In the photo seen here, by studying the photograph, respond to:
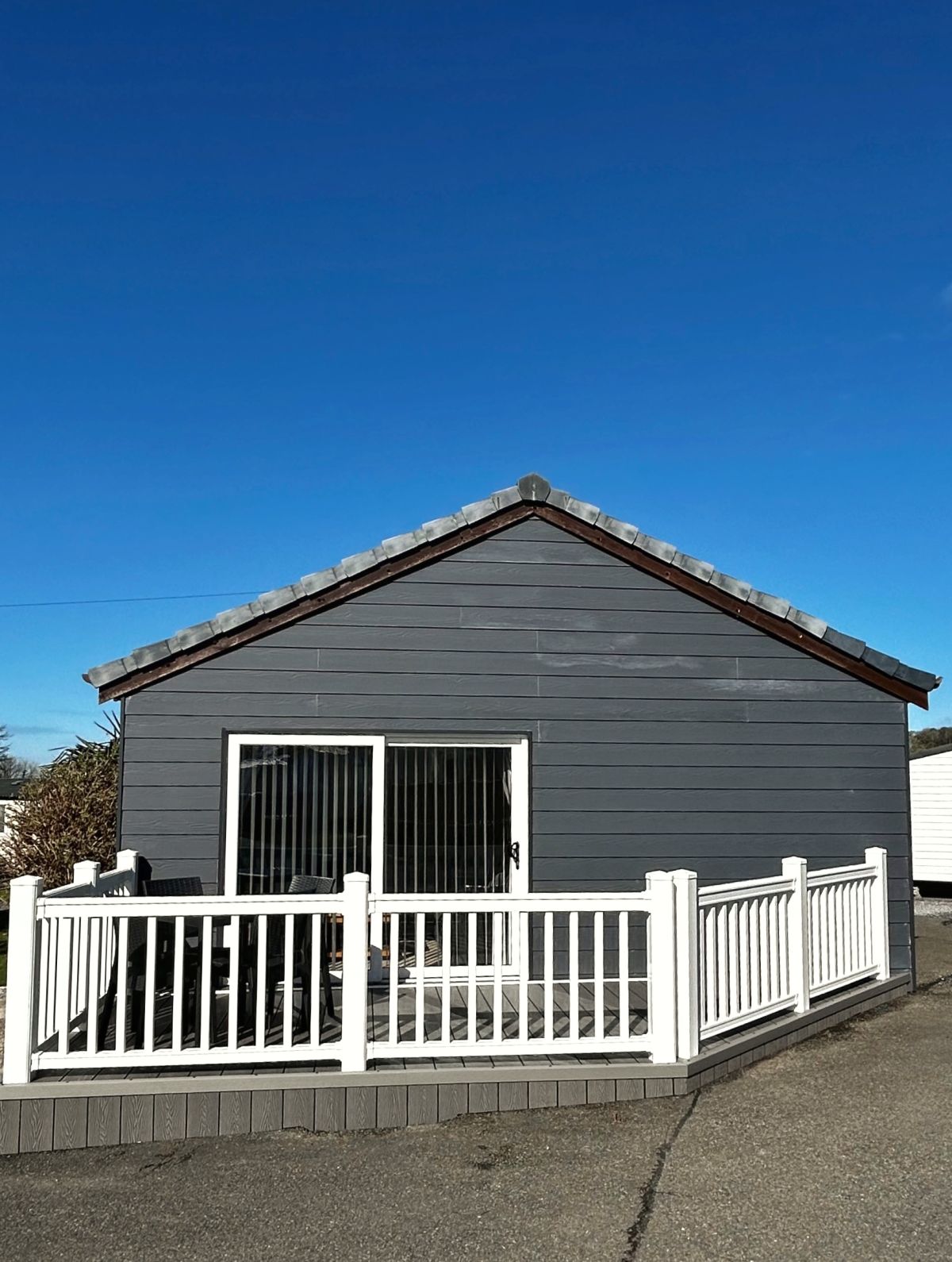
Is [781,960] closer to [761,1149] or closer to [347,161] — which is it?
[761,1149]

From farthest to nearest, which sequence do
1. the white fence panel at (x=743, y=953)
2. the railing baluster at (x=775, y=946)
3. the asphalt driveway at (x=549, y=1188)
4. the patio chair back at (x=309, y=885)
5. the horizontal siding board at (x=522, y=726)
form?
1. the horizontal siding board at (x=522, y=726)
2. the patio chair back at (x=309, y=885)
3. the railing baluster at (x=775, y=946)
4. the white fence panel at (x=743, y=953)
5. the asphalt driveway at (x=549, y=1188)

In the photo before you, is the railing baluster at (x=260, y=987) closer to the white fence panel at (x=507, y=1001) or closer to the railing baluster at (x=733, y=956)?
the white fence panel at (x=507, y=1001)

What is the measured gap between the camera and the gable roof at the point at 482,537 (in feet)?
23.9

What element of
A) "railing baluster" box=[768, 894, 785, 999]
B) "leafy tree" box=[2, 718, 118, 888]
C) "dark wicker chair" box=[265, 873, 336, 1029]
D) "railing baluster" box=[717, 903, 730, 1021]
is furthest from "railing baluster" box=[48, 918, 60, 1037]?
"leafy tree" box=[2, 718, 118, 888]

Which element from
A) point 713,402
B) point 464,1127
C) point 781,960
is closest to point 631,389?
point 713,402

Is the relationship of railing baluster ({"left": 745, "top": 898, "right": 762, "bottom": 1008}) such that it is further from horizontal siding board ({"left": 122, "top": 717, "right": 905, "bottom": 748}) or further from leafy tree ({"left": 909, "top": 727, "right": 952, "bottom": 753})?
leafy tree ({"left": 909, "top": 727, "right": 952, "bottom": 753})

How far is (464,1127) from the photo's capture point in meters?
4.88

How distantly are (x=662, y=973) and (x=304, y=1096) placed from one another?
1.94 metres

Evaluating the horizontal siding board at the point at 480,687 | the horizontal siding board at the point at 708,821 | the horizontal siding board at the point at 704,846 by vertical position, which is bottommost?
the horizontal siding board at the point at 704,846

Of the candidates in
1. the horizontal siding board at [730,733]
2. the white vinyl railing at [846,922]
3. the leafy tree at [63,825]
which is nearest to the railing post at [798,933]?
the white vinyl railing at [846,922]

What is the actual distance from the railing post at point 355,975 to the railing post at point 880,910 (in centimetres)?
437

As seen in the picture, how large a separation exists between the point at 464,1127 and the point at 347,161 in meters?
9.69

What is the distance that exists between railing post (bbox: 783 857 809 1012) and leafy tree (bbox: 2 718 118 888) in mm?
9728

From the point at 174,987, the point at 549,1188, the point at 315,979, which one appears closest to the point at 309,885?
the point at 315,979
